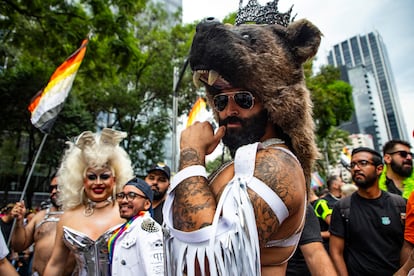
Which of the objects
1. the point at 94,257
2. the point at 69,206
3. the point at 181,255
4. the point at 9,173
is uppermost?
the point at 9,173

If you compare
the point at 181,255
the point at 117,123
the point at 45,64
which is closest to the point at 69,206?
the point at 181,255

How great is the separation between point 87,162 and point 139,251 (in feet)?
4.94

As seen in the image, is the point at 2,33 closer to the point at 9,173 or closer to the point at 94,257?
the point at 94,257

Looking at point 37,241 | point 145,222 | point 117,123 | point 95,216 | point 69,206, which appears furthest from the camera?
point 117,123

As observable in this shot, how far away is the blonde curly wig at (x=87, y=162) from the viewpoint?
364cm

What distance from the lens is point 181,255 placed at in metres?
1.27

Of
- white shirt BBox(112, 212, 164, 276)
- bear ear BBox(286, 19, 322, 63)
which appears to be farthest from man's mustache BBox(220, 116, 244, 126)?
A: white shirt BBox(112, 212, 164, 276)

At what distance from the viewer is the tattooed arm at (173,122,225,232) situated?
4.18 ft

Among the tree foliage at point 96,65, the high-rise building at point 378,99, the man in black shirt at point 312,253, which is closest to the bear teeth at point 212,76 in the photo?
the man in black shirt at point 312,253

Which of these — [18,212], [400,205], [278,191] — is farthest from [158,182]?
[278,191]

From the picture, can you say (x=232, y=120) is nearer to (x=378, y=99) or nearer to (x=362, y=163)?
(x=362, y=163)

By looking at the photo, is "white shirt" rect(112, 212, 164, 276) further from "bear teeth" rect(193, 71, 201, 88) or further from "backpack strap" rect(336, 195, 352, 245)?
A: "backpack strap" rect(336, 195, 352, 245)

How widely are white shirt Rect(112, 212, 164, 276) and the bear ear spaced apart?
6.15 ft

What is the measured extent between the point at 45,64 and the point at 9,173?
1277 centimetres
